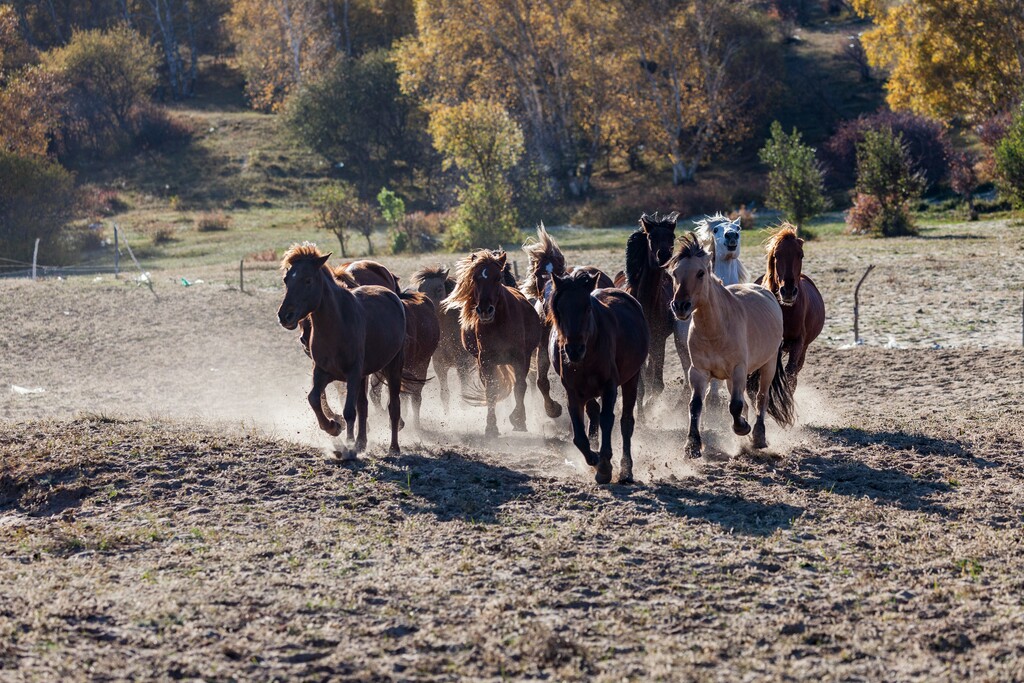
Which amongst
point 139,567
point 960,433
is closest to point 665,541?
point 139,567

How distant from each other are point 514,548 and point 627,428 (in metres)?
2.35

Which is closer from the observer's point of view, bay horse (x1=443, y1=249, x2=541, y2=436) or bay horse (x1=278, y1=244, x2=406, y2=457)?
bay horse (x1=278, y1=244, x2=406, y2=457)

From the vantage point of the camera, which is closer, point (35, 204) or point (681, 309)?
point (681, 309)

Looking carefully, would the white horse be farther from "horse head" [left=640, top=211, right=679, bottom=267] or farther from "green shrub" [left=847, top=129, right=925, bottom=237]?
"green shrub" [left=847, top=129, right=925, bottom=237]

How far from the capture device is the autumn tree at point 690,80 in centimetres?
4328

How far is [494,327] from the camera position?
37.0 ft

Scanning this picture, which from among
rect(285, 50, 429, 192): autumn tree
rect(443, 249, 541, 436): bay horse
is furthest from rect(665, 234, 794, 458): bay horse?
rect(285, 50, 429, 192): autumn tree

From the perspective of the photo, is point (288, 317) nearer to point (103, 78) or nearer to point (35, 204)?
point (35, 204)

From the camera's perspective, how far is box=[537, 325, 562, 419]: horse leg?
11.2 metres

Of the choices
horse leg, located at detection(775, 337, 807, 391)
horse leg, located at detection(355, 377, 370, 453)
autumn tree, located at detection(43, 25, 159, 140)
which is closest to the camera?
horse leg, located at detection(355, 377, 370, 453)

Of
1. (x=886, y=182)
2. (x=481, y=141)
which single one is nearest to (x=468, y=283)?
(x=886, y=182)

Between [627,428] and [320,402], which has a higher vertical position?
[320,402]

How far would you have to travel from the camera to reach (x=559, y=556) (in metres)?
7.05

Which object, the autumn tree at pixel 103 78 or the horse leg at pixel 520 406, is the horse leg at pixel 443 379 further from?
the autumn tree at pixel 103 78
